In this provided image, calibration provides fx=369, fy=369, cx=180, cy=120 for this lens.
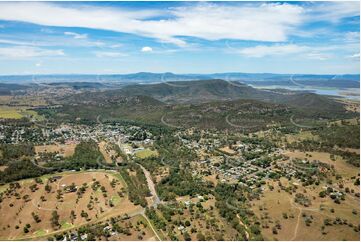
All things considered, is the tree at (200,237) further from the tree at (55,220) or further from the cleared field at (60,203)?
the tree at (55,220)

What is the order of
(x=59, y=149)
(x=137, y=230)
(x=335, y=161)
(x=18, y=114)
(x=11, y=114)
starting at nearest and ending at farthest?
(x=137, y=230)
(x=335, y=161)
(x=59, y=149)
(x=11, y=114)
(x=18, y=114)

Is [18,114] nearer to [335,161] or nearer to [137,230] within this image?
[137,230]

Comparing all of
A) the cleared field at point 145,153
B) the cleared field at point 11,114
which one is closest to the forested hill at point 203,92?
the cleared field at point 11,114

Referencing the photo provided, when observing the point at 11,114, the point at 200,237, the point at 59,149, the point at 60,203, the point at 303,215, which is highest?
the point at 303,215

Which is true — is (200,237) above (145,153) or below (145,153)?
above

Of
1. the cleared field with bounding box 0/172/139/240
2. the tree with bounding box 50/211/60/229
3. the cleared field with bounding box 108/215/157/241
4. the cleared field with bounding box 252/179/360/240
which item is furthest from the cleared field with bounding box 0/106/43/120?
the cleared field with bounding box 252/179/360/240

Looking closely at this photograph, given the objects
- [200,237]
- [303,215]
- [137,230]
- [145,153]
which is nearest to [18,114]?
[145,153]

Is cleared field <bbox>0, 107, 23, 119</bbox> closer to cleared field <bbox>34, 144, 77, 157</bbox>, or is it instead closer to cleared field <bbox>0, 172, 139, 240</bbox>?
cleared field <bbox>34, 144, 77, 157</bbox>
